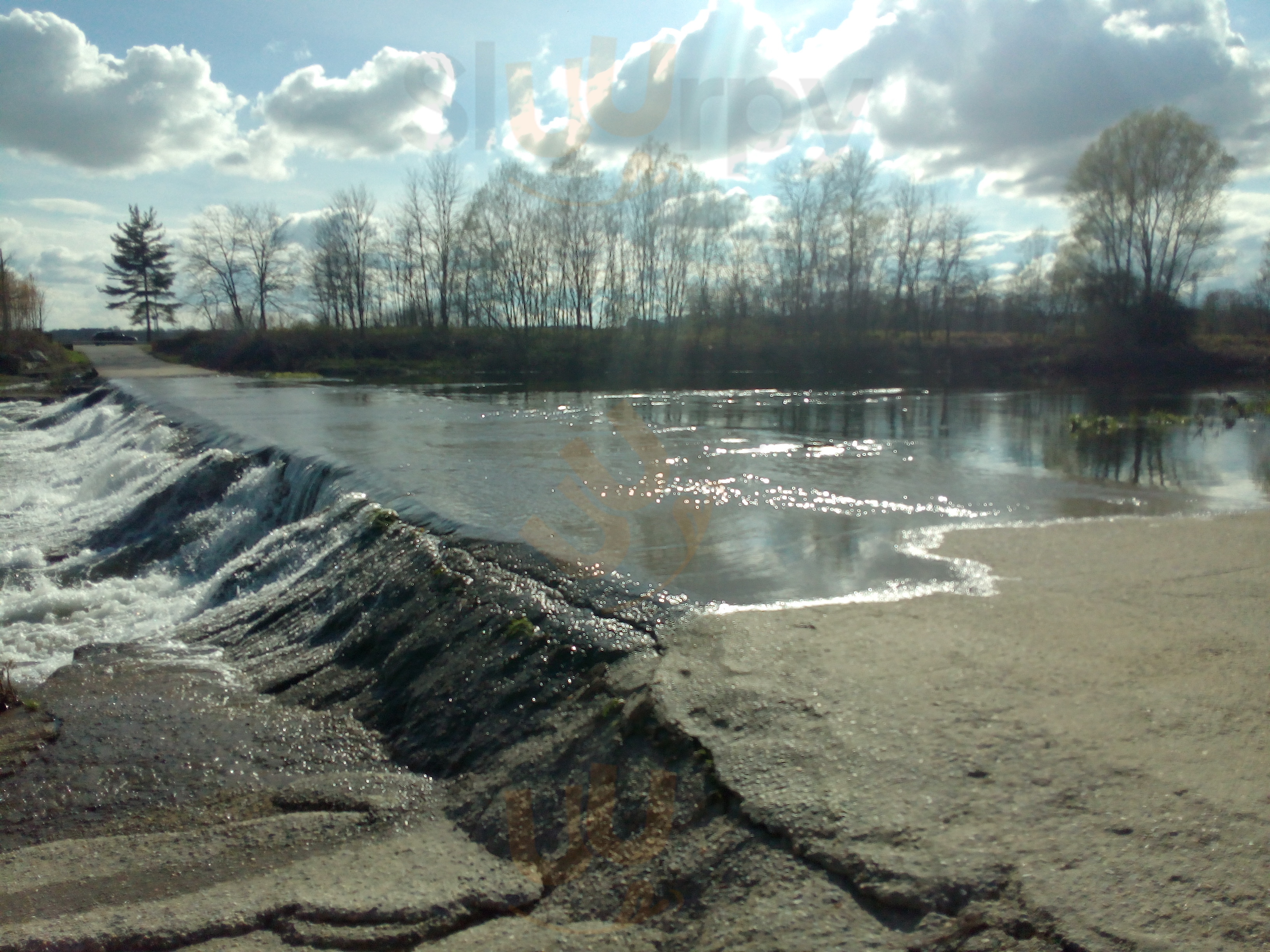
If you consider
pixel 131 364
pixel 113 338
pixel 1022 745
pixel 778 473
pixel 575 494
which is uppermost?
pixel 113 338

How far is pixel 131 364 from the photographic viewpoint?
135 feet

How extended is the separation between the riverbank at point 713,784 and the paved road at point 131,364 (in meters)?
31.0

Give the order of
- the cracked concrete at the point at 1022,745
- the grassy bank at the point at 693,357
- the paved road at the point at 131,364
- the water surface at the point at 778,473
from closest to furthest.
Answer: the cracked concrete at the point at 1022,745 < the water surface at the point at 778,473 < the paved road at the point at 131,364 < the grassy bank at the point at 693,357

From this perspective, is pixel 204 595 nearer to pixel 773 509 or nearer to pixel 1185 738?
pixel 773 509

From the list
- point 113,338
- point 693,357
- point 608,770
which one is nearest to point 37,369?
point 693,357

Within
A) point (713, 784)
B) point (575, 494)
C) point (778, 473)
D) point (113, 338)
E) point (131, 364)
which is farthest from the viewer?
point (113, 338)

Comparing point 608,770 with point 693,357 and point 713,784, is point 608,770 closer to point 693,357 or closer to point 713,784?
point 713,784

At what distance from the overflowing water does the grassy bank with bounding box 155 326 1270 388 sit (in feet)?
61.8

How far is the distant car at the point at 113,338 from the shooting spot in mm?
60312

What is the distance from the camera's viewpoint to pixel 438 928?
9.41 ft

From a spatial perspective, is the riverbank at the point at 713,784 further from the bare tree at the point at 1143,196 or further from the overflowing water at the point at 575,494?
the bare tree at the point at 1143,196

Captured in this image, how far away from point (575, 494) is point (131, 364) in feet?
Result: 131

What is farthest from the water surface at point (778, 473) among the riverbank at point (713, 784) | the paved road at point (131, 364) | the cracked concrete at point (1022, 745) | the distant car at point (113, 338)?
the distant car at point (113, 338)

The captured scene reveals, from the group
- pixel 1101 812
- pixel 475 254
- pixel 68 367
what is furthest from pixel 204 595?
pixel 475 254
